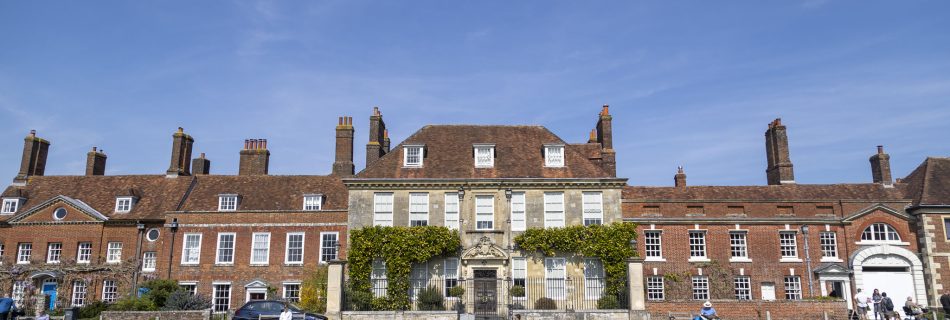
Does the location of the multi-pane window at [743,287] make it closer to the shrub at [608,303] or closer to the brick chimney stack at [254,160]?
the shrub at [608,303]

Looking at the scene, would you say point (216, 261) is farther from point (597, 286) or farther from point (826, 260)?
point (826, 260)

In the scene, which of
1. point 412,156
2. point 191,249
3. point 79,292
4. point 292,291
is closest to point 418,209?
point 412,156

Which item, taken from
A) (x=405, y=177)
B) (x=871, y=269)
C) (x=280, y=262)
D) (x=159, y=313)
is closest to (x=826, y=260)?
(x=871, y=269)

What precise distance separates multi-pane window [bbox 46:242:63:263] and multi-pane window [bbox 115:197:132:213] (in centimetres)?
325

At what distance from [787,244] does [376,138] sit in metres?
21.6

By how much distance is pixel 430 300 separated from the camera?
92.7 ft

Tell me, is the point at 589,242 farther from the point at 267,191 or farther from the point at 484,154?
the point at 267,191

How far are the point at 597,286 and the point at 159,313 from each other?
1756 cm

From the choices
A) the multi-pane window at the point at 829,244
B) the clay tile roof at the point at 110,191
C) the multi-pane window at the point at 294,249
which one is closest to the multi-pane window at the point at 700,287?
the multi-pane window at the point at 829,244

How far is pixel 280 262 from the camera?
3453 cm

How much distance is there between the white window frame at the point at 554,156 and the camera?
31859 mm

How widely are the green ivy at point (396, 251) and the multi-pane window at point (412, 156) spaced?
3.45 meters

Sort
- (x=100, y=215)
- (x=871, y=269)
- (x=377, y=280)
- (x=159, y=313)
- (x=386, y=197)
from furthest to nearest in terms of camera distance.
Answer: (x=100, y=215)
(x=871, y=269)
(x=386, y=197)
(x=377, y=280)
(x=159, y=313)

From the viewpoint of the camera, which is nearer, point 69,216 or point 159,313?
point 159,313
